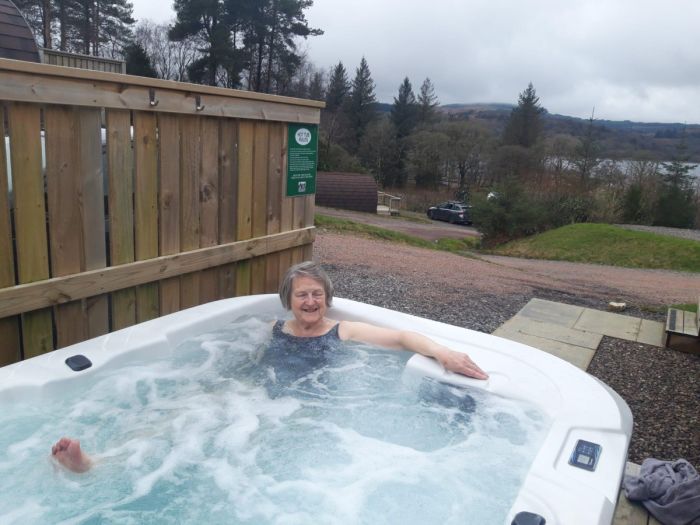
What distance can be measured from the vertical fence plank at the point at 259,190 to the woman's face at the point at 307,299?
2.63ft

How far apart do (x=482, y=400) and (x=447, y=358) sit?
0.23 meters

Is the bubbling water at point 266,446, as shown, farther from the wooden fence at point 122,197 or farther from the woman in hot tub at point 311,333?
the wooden fence at point 122,197

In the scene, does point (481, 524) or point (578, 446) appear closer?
point (481, 524)

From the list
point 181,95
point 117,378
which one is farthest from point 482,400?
point 181,95

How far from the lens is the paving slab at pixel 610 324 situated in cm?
408

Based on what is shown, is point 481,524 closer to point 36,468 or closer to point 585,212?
point 36,468

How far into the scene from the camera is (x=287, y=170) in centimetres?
353

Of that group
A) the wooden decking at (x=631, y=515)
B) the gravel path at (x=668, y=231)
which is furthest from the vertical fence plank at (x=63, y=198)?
the gravel path at (x=668, y=231)

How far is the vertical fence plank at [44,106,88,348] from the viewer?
7.26ft

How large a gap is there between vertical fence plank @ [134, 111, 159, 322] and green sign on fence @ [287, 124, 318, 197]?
3.44 ft

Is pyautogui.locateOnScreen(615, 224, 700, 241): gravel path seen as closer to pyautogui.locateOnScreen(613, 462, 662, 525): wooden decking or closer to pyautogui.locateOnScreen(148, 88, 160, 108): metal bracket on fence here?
pyautogui.locateOnScreen(613, 462, 662, 525): wooden decking

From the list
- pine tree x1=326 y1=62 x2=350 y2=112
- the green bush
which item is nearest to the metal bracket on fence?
the green bush

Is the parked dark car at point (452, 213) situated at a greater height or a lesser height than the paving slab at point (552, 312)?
lesser

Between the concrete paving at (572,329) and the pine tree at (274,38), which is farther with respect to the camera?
the pine tree at (274,38)
